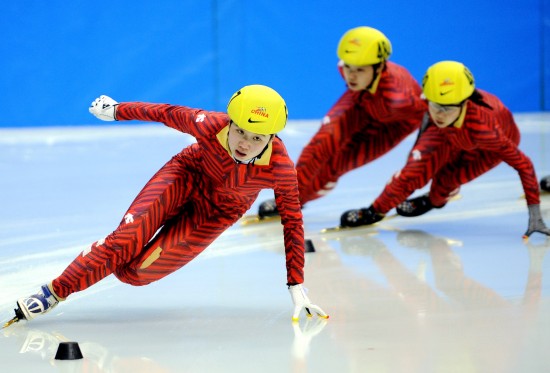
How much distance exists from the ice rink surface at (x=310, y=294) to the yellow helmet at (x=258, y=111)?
0.83 m

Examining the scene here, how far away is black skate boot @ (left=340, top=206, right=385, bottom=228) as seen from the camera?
22.5 feet

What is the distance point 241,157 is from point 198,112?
0.33 m

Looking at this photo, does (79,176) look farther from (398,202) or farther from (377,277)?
(377,277)

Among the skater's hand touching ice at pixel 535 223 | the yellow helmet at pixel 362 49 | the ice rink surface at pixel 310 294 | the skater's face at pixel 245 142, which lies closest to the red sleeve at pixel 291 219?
the skater's face at pixel 245 142

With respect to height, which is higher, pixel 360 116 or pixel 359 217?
pixel 360 116

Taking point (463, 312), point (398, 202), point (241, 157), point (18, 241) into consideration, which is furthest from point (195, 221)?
point (398, 202)

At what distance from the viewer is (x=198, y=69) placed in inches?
517

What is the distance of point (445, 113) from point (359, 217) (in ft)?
3.43

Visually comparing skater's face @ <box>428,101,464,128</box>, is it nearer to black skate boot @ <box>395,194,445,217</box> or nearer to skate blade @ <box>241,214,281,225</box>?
black skate boot @ <box>395,194,445,217</box>

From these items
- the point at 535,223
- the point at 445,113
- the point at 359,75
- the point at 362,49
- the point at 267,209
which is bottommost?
the point at 535,223

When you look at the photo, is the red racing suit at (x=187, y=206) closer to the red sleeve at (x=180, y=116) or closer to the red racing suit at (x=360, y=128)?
the red sleeve at (x=180, y=116)

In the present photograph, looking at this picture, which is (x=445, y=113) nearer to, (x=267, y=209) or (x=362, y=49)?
(x=362, y=49)

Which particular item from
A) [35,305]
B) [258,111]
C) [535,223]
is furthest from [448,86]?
[35,305]

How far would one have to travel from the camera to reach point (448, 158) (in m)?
6.86
